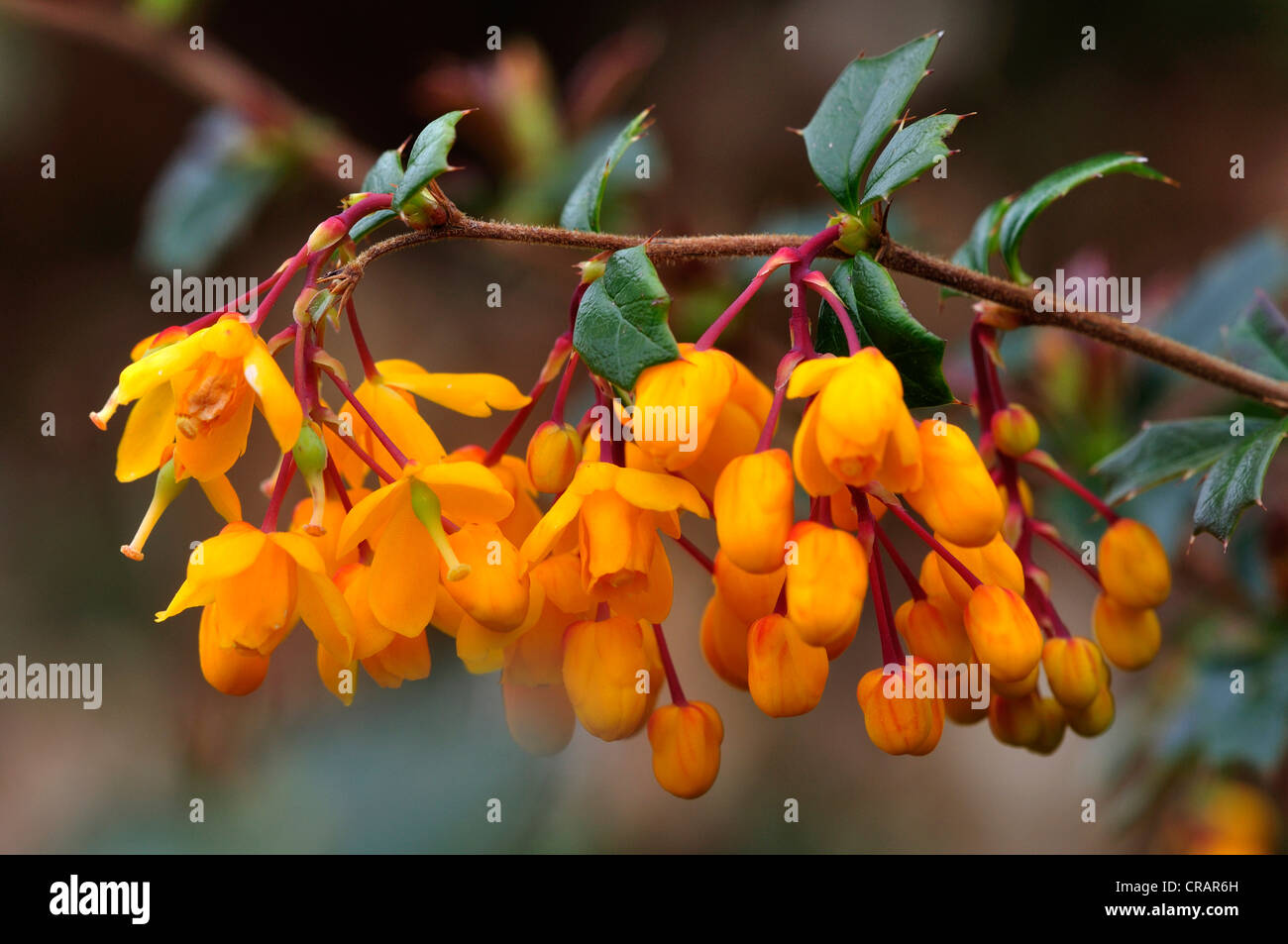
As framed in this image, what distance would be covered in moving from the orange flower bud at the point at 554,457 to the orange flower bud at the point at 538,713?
0.19 metres

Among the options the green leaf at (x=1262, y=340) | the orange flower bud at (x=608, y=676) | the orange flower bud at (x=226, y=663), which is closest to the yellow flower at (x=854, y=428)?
the orange flower bud at (x=608, y=676)

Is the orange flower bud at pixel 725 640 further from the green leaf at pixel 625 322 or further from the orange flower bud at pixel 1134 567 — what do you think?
the orange flower bud at pixel 1134 567

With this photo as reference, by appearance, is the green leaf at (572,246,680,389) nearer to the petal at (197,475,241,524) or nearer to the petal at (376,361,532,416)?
the petal at (376,361,532,416)

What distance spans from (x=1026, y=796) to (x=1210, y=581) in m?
1.07

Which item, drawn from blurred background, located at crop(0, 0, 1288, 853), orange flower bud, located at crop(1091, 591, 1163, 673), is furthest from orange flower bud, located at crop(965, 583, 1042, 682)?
blurred background, located at crop(0, 0, 1288, 853)

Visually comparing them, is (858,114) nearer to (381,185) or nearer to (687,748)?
(381,185)

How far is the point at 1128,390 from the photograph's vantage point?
1834 mm

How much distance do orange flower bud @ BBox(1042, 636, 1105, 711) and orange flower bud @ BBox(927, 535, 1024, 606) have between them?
0.43 feet

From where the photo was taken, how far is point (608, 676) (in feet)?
3.08

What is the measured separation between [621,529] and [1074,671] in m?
0.49

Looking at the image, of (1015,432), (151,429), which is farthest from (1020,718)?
(151,429)

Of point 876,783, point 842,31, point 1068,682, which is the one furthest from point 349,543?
point 842,31

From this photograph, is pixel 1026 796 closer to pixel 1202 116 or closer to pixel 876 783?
pixel 876 783

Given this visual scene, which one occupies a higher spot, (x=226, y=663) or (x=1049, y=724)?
(x=226, y=663)
